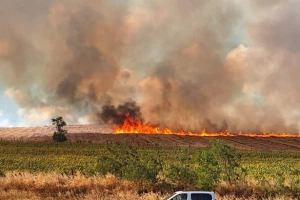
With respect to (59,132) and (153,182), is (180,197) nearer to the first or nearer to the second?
(153,182)

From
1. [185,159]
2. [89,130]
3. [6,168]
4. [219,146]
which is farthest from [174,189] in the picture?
[89,130]

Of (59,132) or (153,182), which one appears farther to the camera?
(59,132)

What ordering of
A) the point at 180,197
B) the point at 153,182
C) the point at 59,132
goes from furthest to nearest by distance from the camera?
the point at 59,132
the point at 153,182
the point at 180,197

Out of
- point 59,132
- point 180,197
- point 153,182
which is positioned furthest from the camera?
point 59,132

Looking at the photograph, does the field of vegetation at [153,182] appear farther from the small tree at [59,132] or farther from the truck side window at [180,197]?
the small tree at [59,132]

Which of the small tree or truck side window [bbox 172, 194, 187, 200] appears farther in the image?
the small tree

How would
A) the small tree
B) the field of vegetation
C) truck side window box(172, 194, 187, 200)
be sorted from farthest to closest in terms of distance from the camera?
the small tree → the field of vegetation → truck side window box(172, 194, 187, 200)

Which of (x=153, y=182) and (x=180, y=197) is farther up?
→ (x=180, y=197)

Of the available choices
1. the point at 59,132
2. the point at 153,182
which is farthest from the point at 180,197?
the point at 59,132

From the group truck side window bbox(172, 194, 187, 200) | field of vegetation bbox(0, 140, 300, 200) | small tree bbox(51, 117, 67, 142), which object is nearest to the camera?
truck side window bbox(172, 194, 187, 200)

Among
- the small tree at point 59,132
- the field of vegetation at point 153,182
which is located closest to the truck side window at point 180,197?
the field of vegetation at point 153,182

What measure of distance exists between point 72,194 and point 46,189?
2827mm

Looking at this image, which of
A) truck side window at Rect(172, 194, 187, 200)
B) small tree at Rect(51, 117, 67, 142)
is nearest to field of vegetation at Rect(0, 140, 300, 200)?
truck side window at Rect(172, 194, 187, 200)

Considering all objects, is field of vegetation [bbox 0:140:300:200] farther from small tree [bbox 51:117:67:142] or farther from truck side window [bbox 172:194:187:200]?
small tree [bbox 51:117:67:142]
